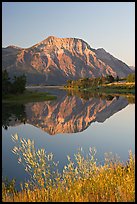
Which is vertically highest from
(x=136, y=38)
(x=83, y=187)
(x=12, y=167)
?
(x=136, y=38)

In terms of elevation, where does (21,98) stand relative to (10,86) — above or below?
below

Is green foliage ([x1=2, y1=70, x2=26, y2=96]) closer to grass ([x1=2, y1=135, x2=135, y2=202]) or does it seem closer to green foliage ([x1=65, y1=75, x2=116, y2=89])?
grass ([x1=2, y1=135, x2=135, y2=202])

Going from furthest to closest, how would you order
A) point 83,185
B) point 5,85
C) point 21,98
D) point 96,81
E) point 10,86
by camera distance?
1. point 96,81
2. point 21,98
3. point 10,86
4. point 5,85
5. point 83,185

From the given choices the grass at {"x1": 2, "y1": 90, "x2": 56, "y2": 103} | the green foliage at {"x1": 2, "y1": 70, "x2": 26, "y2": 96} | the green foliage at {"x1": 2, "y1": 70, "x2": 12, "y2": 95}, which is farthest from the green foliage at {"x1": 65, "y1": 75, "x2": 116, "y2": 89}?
the green foliage at {"x1": 2, "y1": 70, "x2": 12, "y2": 95}

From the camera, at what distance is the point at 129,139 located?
25438mm

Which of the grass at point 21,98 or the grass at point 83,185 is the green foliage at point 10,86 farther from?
the grass at point 83,185

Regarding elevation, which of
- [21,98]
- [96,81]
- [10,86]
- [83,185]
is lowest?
[83,185]

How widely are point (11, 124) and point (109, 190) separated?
32.8 metres

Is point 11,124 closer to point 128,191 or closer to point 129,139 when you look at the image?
point 129,139

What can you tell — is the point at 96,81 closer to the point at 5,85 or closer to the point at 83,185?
the point at 5,85

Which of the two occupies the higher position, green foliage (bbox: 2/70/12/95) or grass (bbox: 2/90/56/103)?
green foliage (bbox: 2/70/12/95)

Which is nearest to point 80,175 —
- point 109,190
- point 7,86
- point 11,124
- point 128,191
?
point 109,190

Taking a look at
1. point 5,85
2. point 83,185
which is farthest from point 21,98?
point 83,185

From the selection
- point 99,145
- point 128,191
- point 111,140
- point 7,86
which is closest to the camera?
point 128,191
